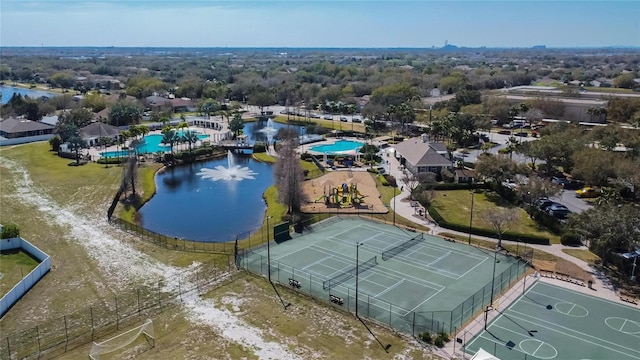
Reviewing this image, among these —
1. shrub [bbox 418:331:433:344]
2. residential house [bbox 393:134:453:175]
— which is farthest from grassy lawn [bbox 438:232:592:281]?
residential house [bbox 393:134:453:175]

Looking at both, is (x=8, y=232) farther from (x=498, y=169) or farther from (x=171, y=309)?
(x=498, y=169)

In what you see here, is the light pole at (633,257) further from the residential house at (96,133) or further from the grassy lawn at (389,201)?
the residential house at (96,133)

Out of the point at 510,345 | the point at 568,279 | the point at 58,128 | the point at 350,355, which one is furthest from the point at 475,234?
the point at 58,128

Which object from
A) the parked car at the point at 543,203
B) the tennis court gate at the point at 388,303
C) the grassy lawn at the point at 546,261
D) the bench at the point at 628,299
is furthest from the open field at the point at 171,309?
the parked car at the point at 543,203

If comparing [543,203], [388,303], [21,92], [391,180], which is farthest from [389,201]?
[21,92]

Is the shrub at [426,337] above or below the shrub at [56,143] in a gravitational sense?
A: below

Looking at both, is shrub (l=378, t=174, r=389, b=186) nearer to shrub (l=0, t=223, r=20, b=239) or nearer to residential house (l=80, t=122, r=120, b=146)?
shrub (l=0, t=223, r=20, b=239)
